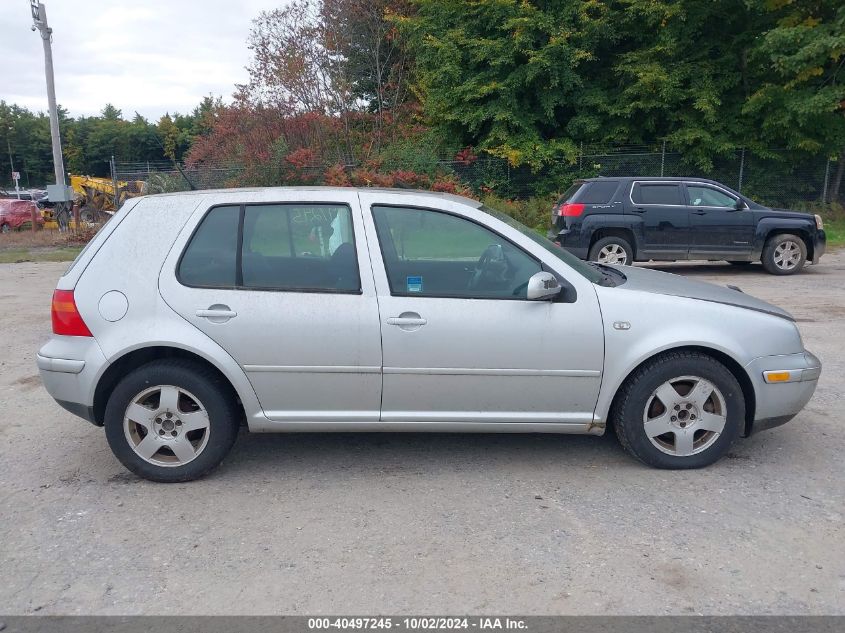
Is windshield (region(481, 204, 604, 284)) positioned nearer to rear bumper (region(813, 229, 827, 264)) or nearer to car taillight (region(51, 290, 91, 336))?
car taillight (region(51, 290, 91, 336))

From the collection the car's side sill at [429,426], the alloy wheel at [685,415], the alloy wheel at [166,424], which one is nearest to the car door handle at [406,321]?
the car's side sill at [429,426]

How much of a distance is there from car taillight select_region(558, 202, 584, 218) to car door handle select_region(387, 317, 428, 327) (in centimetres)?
878

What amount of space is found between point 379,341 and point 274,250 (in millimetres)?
857

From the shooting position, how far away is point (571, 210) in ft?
40.2

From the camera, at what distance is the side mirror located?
12.9 feet

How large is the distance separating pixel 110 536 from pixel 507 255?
8.57ft

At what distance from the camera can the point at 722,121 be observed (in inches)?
809

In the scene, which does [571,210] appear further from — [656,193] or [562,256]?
[562,256]

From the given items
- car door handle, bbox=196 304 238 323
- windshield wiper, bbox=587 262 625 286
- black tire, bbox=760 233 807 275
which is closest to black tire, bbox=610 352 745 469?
windshield wiper, bbox=587 262 625 286

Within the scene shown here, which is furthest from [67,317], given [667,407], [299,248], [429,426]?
[667,407]

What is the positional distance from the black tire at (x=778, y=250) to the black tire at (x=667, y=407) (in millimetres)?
9457

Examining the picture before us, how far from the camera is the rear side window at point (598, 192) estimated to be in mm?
12188

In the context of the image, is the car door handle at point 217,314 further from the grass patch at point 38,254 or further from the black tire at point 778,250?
the grass patch at point 38,254
